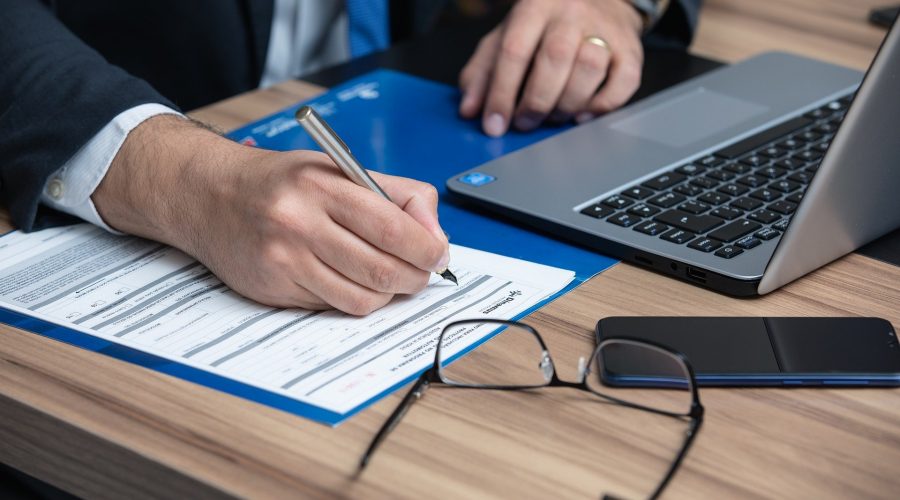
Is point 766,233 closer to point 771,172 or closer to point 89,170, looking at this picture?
point 771,172

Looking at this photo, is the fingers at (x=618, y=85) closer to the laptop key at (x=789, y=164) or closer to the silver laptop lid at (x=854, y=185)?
the laptop key at (x=789, y=164)

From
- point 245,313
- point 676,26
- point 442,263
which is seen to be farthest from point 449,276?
point 676,26

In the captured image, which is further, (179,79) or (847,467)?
(179,79)

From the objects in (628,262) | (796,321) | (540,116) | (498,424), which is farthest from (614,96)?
(498,424)

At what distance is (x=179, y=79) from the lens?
4.54 ft

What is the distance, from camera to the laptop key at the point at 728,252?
749 mm

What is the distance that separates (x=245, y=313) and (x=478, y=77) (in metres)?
0.48

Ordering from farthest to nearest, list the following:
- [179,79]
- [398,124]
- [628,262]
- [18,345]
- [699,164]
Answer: [179,79]
[398,124]
[699,164]
[628,262]
[18,345]

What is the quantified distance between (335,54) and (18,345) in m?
0.87

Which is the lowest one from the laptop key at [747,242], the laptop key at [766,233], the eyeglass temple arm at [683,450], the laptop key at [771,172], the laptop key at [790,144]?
the eyeglass temple arm at [683,450]

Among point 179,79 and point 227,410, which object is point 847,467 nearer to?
point 227,410

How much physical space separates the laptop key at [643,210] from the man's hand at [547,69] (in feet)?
0.84

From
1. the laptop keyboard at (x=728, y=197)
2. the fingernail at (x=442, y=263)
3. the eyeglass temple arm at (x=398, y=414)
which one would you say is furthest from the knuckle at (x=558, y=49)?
the eyeglass temple arm at (x=398, y=414)

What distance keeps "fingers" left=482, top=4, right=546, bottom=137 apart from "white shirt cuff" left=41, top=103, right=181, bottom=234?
14.2 inches
